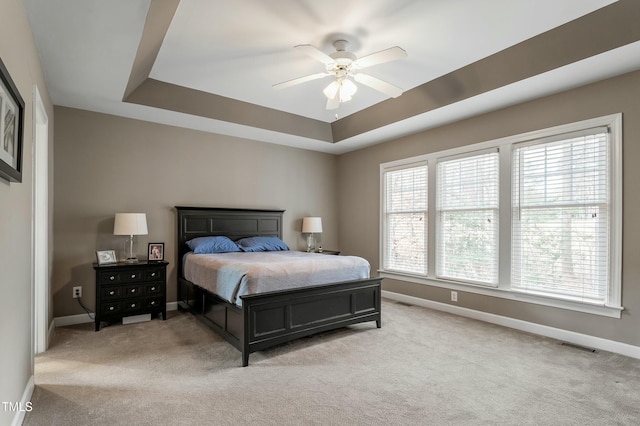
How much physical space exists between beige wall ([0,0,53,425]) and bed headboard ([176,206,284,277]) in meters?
2.29

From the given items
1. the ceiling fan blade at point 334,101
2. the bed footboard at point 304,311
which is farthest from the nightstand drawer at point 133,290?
the ceiling fan blade at point 334,101

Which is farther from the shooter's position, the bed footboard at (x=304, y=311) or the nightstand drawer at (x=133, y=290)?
the nightstand drawer at (x=133, y=290)

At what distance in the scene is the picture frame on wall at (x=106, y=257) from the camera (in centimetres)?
397

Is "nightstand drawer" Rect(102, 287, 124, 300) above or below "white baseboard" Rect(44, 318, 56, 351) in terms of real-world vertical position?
above

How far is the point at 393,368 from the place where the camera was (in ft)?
9.27

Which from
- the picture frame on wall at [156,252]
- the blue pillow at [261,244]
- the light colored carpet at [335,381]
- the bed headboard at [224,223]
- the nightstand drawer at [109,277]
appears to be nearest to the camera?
the light colored carpet at [335,381]

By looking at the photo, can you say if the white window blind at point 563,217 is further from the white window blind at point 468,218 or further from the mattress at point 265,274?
the mattress at point 265,274

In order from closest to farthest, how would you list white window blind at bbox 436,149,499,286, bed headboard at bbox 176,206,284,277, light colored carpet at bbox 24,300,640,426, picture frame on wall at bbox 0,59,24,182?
picture frame on wall at bbox 0,59,24,182 → light colored carpet at bbox 24,300,640,426 → white window blind at bbox 436,149,499,286 → bed headboard at bbox 176,206,284,277

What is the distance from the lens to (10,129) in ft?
5.87

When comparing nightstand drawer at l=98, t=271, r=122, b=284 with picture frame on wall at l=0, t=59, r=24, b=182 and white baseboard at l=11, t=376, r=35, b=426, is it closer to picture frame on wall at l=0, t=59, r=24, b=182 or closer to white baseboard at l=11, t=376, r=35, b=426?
white baseboard at l=11, t=376, r=35, b=426

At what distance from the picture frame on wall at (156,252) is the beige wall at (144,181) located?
0.44 ft

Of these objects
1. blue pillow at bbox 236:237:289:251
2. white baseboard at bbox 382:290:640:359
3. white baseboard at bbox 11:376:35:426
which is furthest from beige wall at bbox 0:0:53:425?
white baseboard at bbox 382:290:640:359

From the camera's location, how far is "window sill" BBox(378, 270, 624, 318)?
324 centimetres

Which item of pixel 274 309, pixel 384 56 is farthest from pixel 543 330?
pixel 384 56
